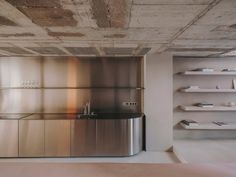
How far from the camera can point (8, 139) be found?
15.3 ft

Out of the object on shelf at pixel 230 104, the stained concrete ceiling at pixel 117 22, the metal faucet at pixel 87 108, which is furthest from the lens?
the object on shelf at pixel 230 104

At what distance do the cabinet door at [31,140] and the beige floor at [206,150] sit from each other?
2.67m

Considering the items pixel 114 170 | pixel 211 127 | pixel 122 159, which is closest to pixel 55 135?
pixel 122 159

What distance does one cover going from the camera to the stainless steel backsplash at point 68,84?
5.32 meters

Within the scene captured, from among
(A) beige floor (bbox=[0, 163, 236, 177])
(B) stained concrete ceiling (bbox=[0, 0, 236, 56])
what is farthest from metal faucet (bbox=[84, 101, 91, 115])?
(A) beige floor (bbox=[0, 163, 236, 177])

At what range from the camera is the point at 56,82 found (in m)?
5.36

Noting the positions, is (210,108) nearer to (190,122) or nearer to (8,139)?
(190,122)

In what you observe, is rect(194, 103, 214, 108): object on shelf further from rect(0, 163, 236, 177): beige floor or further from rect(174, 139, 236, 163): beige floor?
rect(0, 163, 236, 177): beige floor

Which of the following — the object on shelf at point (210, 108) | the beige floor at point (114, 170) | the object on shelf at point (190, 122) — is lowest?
the object on shelf at point (190, 122)

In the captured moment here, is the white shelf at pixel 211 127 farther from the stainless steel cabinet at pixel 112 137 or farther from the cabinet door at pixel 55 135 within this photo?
the cabinet door at pixel 55 135

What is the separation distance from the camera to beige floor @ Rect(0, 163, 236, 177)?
1.30 m

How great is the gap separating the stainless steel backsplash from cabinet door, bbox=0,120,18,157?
716 millimetres

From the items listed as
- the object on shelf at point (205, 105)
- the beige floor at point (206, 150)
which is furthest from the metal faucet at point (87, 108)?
the object on shelf at point (205, 105)

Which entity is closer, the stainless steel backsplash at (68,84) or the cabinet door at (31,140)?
the cabinet door at (31,140)
